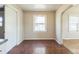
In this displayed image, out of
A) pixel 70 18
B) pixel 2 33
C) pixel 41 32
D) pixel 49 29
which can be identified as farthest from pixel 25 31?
pixel 2 33

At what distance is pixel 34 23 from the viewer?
8.54 meters

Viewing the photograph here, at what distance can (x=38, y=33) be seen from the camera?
8.60 meters

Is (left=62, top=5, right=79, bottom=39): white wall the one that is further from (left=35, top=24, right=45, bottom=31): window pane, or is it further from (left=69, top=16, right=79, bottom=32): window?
(left=35, top=24, right=45, bottom=31): window pane

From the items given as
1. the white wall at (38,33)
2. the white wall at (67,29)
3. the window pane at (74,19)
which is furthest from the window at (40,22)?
the window pane at (74,19)

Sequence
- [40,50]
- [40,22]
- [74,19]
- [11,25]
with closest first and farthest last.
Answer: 1. [40,50]
2. [11,25]
3. [40,22]
4. [74,19]

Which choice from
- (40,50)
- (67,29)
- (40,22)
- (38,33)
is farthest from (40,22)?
(40,50)

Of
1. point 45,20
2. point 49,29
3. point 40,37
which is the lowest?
point 40,37

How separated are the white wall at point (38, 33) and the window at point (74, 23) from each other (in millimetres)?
1186

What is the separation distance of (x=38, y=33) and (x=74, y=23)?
8.35ft

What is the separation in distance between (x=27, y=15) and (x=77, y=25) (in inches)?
136

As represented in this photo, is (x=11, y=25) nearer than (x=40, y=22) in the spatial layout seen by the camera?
Yes

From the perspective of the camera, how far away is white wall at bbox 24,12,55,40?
27.9 feet

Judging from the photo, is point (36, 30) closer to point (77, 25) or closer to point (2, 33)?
point (77, 25)

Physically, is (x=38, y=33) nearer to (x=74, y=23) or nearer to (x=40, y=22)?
(x=40, y=22)
